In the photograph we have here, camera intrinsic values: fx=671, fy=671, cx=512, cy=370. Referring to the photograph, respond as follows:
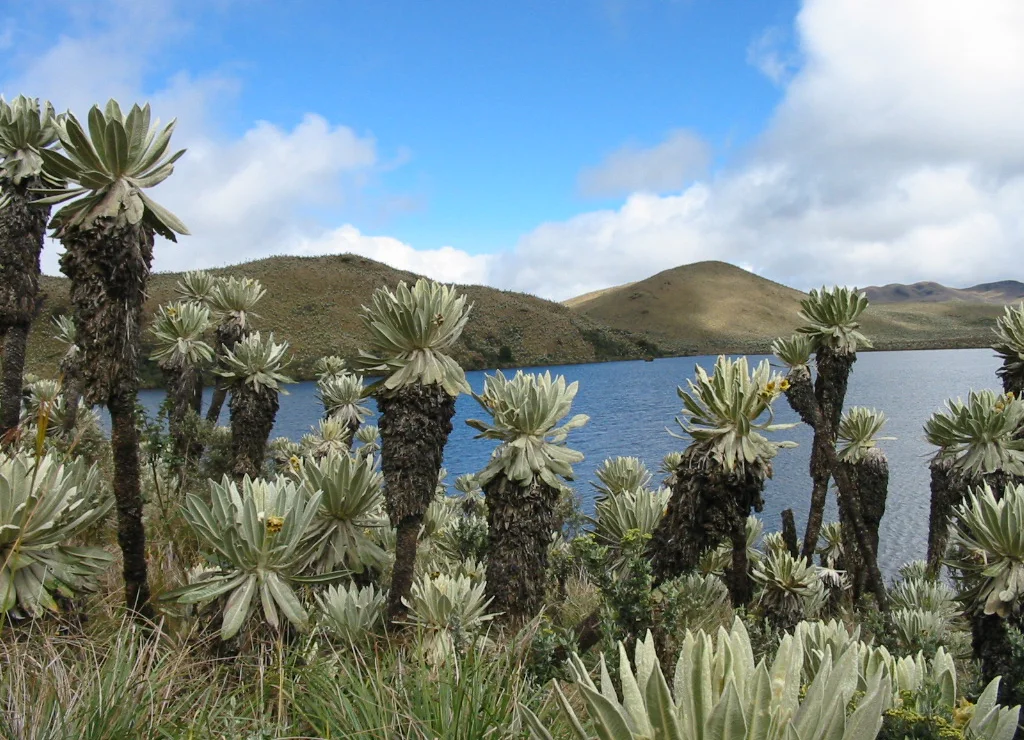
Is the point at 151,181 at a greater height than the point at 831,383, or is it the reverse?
the point at 151,181

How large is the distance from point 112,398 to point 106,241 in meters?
0.86

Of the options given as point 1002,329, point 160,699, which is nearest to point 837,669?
point 160,699

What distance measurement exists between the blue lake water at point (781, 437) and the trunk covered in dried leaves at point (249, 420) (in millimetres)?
2648

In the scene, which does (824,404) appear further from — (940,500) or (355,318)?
(355,318)

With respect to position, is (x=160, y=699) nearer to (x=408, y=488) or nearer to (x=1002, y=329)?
(x=408, y=488)

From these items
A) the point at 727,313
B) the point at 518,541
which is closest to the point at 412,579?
the point at 518,541

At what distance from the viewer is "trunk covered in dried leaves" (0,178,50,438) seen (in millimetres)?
6051

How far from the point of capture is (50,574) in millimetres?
3480

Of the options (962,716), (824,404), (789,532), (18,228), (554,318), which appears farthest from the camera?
(554,318)

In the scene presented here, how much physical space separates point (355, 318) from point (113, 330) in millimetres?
57339

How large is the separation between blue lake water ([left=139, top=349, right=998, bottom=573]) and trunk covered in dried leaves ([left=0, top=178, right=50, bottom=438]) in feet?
16.2

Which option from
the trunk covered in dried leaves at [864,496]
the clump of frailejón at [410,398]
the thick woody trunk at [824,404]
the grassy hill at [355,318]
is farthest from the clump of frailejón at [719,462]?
the grassy hill at [355,318]

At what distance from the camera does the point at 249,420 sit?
7.36m

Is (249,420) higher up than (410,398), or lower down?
lower down
